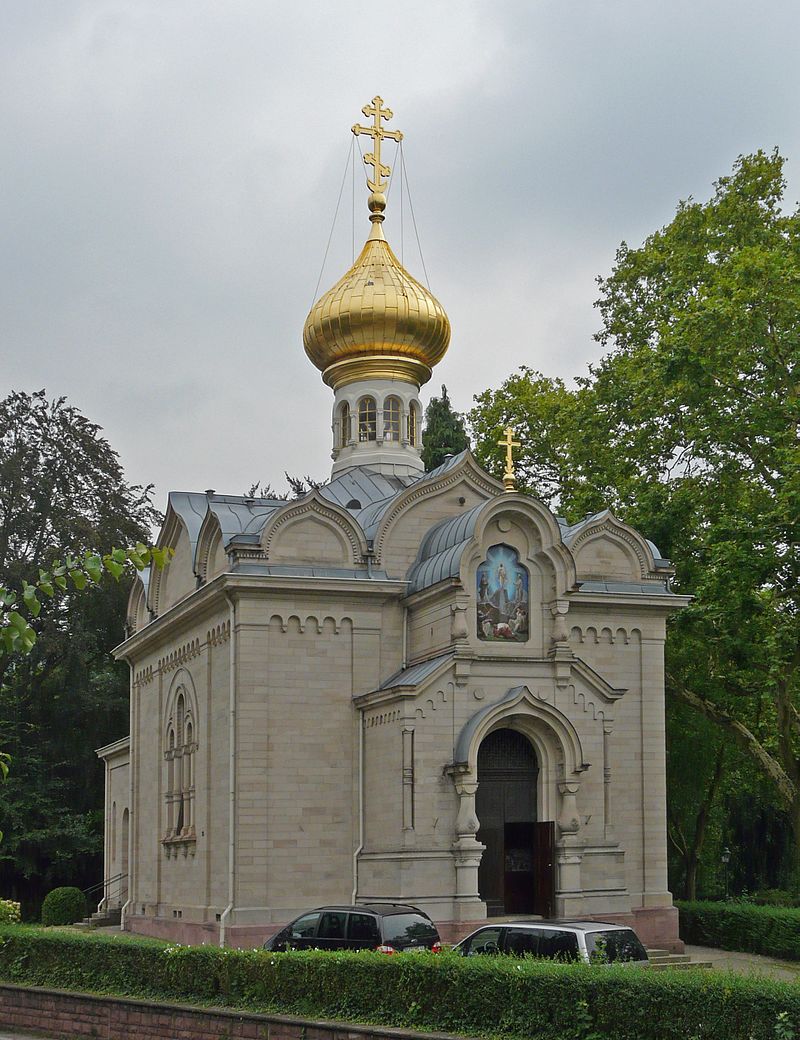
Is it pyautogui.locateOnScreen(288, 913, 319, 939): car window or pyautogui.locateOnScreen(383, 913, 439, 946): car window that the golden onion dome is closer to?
pyautogui.locateOnScreen(288, 913, 319, 939): car window

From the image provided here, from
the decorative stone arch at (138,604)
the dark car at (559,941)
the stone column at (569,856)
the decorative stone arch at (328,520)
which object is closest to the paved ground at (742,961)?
the stone column at (569,856)

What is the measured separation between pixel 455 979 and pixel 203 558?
1272 cm

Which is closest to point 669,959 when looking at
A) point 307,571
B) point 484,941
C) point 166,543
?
point 484,941

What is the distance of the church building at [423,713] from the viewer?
67.3 ft

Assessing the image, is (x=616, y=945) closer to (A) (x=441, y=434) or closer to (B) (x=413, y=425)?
(B) (x=413, y=425)

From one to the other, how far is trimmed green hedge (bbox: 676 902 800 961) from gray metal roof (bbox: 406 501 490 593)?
7628 mm

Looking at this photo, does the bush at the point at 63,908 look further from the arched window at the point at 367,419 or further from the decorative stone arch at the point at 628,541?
the decorative stone arch at the point at 628,541

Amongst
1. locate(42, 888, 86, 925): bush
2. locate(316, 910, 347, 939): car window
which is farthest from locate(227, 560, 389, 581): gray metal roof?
locate(42, 888, 86, 925): bush

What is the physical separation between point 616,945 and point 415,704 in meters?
6.99

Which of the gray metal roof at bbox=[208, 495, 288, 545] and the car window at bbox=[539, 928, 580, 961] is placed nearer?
the car window at bbox=[539, 928, 580, 961]

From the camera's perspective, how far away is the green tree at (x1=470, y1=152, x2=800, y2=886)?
24359mm

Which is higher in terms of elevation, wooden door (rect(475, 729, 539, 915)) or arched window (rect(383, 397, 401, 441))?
arched window (rect(383, 397, 401, 441))

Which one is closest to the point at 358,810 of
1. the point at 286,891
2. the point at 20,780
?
the point at 286,891

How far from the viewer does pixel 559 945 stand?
1360 centimetres
